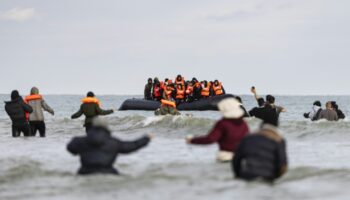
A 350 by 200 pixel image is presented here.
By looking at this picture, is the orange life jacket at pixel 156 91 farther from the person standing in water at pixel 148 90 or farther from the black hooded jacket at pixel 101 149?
the black hooded jacket at pixel 101 149

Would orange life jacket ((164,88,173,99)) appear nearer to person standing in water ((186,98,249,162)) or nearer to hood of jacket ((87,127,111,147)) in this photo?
person standing in water ((186,98,249,162))

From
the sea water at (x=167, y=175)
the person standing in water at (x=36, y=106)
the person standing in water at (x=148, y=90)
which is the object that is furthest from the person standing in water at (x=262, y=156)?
the person standing in water at (x=148, y=90)

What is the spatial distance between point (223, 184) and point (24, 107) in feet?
36.5

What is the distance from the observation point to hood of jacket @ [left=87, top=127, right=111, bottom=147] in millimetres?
9891

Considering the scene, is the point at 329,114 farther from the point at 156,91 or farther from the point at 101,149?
the point at 156,91

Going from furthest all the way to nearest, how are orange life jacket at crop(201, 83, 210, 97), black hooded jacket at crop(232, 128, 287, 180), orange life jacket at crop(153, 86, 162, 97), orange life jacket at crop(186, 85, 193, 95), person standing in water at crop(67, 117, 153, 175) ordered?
1. orange life jacket at crop(201, 83, 210, 97)
2. orange life jacket at crop(186, 85, 193, 95)
3. orange life jacket at crop(153, 86, 162, 97)
4. person standing in water at crop(67, 117, 153, 175)
5. black hooded jacket at crop(232, 128, 287, 180)

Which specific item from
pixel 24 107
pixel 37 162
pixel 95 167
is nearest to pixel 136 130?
pixel 24 107

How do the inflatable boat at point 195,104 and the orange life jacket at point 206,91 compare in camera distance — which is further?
the orange life jacket at point 206,91

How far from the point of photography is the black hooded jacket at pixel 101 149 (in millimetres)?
10016

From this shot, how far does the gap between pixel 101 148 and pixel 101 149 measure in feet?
0.07

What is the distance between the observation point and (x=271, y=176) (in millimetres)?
9469

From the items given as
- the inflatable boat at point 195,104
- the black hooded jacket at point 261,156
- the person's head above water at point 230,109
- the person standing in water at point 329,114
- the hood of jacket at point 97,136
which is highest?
the person's head above water at point 230,109

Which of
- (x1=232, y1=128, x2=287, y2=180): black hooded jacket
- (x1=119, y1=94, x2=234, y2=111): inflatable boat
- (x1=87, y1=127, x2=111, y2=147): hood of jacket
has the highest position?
(x1=87, y1=127, x2=111, y2=147): hood of jacket

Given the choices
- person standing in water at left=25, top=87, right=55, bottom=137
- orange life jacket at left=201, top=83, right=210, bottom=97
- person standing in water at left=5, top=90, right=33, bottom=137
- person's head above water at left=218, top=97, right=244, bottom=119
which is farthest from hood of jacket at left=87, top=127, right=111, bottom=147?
orange life jacket at left=201, top=83, right=210, bottom=97
